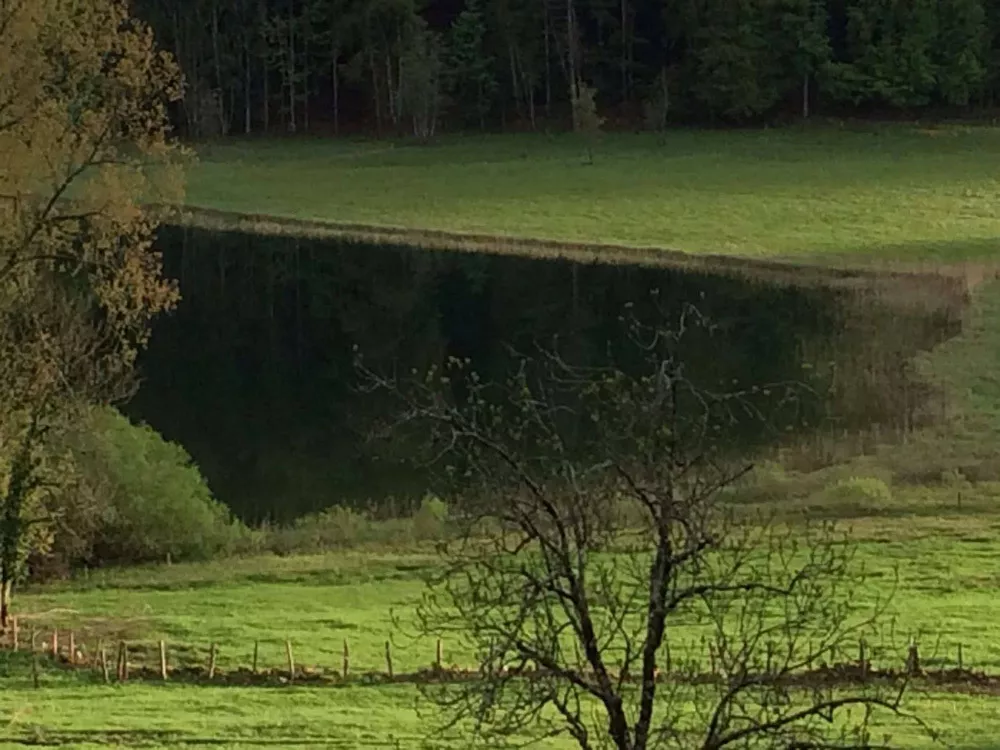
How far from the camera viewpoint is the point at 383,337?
55500 millimetres

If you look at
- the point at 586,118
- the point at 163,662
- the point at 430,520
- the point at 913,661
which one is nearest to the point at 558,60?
the point at 586,118

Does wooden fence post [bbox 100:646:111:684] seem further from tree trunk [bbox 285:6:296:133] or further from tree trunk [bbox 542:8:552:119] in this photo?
tree trunk [bbox 285:6:296:133]

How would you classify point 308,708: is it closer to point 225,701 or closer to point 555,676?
point 225,701

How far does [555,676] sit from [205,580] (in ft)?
65.0

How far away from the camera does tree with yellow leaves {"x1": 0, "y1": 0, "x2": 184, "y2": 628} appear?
2600cm

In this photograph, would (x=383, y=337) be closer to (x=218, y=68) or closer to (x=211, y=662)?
(x=211, y=662)

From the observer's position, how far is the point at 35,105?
85.4ft

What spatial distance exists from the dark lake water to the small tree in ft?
89.2

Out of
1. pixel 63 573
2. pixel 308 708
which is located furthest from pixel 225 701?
pixel 63 573

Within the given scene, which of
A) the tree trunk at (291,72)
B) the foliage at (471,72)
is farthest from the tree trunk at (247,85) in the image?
the foliage at (471,72)

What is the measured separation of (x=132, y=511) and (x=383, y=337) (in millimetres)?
22645

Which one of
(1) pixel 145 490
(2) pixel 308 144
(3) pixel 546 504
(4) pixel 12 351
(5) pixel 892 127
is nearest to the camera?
(3) pixel 546 504

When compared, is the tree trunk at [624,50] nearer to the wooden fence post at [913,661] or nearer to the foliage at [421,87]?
the foliage at [421,87]

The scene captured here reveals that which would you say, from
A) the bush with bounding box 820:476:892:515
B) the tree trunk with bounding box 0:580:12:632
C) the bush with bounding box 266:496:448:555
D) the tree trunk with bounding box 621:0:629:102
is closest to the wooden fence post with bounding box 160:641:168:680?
the tree trunk with bounding box 0:580:12:632
